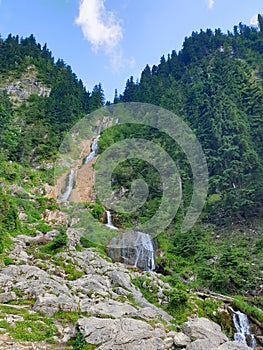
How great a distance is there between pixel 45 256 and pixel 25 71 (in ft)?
183

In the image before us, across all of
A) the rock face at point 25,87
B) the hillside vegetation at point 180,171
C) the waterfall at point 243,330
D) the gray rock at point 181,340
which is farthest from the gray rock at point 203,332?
the rock face at point 25,87

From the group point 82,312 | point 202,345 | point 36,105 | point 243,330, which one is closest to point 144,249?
point 243,330

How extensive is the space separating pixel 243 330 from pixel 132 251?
943cm

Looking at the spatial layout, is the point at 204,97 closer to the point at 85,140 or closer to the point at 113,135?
the point at 113,135

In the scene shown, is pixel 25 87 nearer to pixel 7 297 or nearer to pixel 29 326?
pixel 7 297

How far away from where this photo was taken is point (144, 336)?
9.05 m

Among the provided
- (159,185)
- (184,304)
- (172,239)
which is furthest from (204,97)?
(184,304)

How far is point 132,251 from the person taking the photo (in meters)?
23.2

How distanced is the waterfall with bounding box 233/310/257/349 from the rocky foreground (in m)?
4.08

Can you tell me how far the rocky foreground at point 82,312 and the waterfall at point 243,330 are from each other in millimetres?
4082

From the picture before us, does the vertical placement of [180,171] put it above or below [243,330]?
above

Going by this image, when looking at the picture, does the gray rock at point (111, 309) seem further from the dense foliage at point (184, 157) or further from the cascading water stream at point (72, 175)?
the cascading water stream at point (72, 175)

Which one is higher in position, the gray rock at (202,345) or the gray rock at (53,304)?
the gray rock at (202,345)

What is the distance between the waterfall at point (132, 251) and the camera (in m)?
22.8
